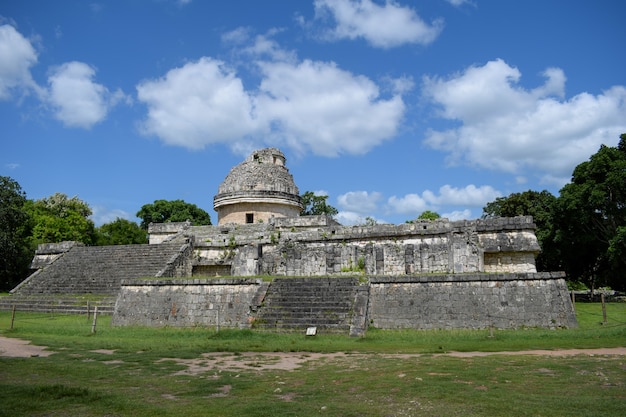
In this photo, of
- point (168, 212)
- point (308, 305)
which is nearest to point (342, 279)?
point (308, 305)

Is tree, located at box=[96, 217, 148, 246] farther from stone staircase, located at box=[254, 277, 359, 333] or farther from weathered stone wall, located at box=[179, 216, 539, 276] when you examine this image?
stone staircase, located at box=[254, 277, 359, 333]

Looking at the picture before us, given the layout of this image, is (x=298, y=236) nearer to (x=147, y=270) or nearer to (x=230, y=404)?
(x=147, y=270)

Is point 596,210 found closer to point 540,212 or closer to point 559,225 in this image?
point 559,225

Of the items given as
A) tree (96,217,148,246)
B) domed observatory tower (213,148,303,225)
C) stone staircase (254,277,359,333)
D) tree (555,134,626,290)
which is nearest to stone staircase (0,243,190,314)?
domed observatory tower (213,148,303,225)

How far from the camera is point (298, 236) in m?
23.3

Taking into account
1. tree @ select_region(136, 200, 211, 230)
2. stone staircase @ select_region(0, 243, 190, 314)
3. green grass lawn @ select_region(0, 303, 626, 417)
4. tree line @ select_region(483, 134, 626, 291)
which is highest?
tree @ select_region(136, 200, 211, 230)

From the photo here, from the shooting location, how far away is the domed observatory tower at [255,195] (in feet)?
105

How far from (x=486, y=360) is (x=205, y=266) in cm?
1749

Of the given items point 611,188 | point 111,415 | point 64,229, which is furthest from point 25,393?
point 64,229

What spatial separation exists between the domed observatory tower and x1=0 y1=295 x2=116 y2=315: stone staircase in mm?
11668

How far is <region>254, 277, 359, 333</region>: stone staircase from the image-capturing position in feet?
51.2

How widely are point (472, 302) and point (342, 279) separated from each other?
4.52 meters

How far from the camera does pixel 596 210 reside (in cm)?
2698

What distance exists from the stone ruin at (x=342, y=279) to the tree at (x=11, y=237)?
4601 mm
